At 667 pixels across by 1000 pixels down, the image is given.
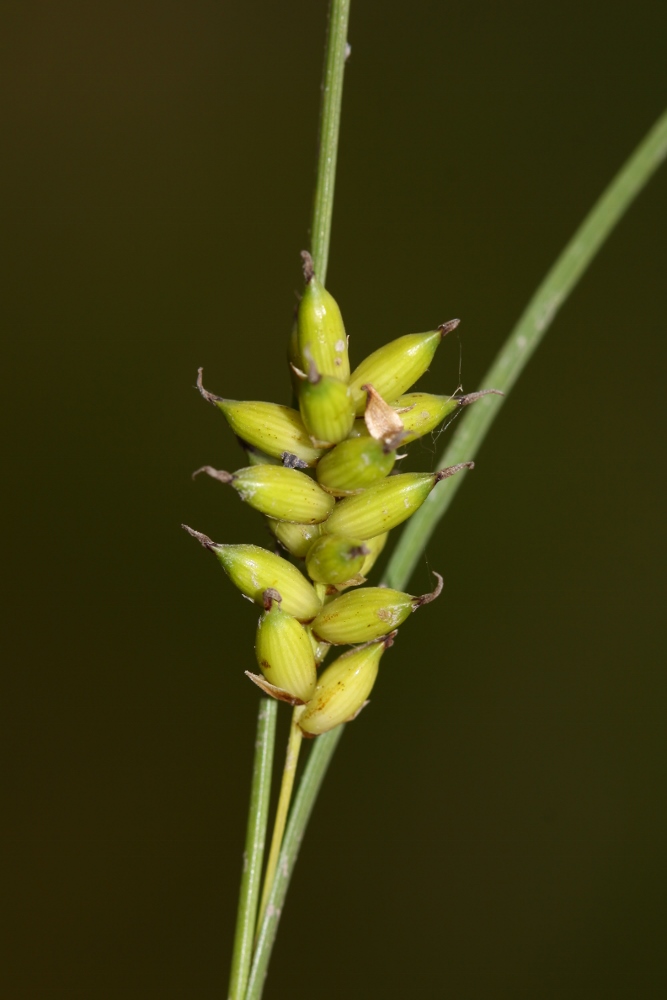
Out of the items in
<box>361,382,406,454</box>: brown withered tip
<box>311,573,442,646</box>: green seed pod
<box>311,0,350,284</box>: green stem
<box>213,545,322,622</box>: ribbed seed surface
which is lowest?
<box>311,573,442,646</box>: green seed pod

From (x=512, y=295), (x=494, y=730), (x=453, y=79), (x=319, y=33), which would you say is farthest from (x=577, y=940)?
(x=319, y=33)

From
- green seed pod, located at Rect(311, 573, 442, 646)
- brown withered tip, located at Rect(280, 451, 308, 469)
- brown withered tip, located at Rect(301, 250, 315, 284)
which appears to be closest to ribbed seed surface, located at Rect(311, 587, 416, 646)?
green seed pod, located at Rect(311, 573, 442, 646)

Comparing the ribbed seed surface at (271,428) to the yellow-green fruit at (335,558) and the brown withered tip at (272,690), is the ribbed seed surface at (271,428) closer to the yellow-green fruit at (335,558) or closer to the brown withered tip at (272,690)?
the yellow-green fruit at (335,558)

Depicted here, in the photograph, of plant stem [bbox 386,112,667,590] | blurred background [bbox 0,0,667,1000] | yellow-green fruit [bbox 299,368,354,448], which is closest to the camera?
yellow-green fruit [bbox 299,368,354,448]

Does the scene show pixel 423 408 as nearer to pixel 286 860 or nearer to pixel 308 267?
pixel 308 267

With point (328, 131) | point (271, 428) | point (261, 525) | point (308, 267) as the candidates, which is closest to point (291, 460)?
point (271, 428)

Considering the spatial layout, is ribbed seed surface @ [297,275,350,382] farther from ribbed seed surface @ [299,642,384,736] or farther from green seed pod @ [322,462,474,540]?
ribbed seed surface @ [299,642,384,736]

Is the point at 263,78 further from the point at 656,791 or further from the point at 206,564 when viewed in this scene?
the point at 656,791
